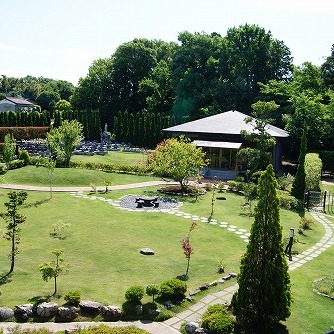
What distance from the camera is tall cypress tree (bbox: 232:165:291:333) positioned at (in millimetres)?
9195

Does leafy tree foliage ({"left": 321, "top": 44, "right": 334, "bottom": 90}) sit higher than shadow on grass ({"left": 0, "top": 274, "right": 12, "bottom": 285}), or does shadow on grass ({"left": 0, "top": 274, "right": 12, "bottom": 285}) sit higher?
leafy tree foliage ({"left": 321, "top": 44, "right": 334, "bottom": 90})

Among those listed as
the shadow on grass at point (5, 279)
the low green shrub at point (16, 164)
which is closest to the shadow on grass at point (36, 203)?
the shadow on grass at point (5, 279)

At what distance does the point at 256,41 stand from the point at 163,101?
16461 millimetres

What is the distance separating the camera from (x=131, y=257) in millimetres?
14000

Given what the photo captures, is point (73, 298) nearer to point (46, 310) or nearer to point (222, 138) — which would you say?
point (46, 310)

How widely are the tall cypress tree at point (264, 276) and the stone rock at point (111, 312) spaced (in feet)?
9.83

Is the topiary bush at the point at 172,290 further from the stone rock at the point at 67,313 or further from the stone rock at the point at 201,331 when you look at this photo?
the stone rock at the point at 67,313

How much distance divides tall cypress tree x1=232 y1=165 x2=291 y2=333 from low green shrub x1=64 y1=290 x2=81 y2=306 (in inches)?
164

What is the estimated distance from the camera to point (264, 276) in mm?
9227

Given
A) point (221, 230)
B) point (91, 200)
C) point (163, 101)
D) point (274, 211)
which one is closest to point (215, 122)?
point (91, 200)

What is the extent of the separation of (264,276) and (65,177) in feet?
69.5

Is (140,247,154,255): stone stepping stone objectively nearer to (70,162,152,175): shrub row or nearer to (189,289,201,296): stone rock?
(189,289,201,296): stone rock

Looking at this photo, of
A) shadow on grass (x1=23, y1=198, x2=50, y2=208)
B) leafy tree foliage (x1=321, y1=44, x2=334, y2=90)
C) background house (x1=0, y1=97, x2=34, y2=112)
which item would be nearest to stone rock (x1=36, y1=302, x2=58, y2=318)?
shadow on grass (x1=23, y1=198, x2=50, y2=208)

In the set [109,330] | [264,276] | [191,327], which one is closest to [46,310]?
[109,330]
